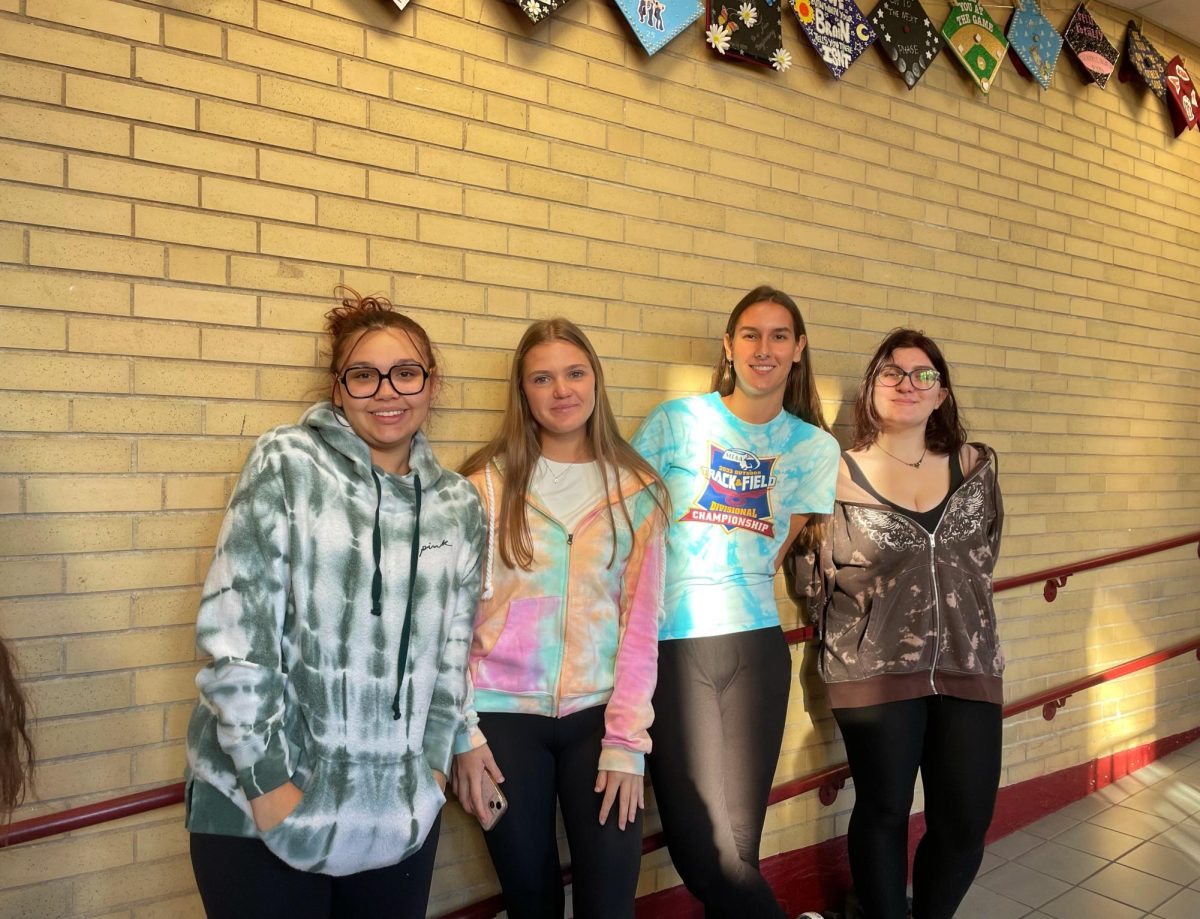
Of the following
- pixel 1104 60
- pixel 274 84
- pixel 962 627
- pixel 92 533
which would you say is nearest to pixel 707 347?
pixel 962 627

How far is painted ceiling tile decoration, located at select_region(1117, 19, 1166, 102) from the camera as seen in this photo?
399cm

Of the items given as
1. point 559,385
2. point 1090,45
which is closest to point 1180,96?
point 1090,45

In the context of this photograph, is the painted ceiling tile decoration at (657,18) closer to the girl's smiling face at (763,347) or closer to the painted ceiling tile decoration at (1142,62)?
the girl's smiling face at (763,347)

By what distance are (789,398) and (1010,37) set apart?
1.93 meters

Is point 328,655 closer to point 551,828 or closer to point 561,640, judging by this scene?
point 561,640

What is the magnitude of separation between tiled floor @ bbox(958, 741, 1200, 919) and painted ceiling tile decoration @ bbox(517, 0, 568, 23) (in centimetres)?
307

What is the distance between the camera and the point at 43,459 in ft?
5.74

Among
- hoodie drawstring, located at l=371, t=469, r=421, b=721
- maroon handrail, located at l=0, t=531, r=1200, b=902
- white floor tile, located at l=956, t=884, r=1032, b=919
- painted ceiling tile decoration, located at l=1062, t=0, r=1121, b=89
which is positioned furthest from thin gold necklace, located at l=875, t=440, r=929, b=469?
painted ceiling tile decoration, located at l=1062, t=0, r=1121, b=89

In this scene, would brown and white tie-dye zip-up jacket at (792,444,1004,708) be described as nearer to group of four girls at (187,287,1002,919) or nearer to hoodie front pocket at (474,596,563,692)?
group of four girls at (187,287,1002,919)

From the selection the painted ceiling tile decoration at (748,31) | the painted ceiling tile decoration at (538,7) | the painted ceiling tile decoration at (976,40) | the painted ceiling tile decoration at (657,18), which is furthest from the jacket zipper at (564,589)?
the painted ceiling tile decoration at (976,40)

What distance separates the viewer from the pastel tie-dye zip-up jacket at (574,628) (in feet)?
6.77

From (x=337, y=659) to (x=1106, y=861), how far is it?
3166 mm

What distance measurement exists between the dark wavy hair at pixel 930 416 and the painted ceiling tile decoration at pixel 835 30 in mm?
929

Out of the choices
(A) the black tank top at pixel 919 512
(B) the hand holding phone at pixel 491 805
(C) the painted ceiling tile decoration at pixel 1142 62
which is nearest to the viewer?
(B) the hand holding phone at pixel 491 805
